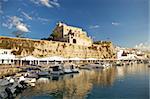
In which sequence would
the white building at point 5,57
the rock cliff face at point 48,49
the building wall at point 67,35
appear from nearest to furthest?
1. the white building at point 5,57
2. the rock cliff face at point 48,49
3. the building wall at point 67,35

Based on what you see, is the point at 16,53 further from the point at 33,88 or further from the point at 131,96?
the point at 131,96

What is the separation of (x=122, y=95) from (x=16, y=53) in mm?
9440

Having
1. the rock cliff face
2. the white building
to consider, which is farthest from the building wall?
the white building

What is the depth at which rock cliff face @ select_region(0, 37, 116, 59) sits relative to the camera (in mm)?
14414

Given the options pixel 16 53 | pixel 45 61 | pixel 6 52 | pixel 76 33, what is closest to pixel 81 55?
pixel 76 33

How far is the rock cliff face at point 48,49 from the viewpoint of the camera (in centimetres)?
1441

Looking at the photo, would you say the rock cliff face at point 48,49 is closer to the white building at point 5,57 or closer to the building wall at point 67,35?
the building wall at point 67,35

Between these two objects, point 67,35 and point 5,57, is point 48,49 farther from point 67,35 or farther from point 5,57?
point 5,57

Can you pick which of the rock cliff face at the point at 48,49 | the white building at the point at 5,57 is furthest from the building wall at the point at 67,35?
the white building at the point at 5,57

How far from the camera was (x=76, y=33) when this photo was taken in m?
20.7

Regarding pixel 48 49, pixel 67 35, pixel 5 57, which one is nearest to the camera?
pixel 5 57

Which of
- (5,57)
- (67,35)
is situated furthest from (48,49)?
(5,57)

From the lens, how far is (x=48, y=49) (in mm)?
16500

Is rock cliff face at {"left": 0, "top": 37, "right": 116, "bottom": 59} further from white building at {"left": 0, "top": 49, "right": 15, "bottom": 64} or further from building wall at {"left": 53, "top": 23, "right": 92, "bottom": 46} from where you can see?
white building at {"left": 0, "top": 49, "right": 15, "bottom": 64}
